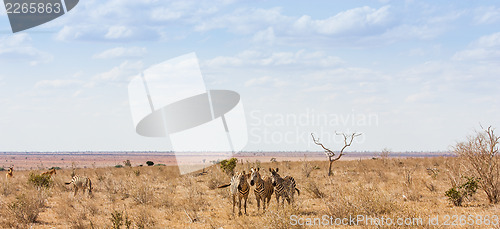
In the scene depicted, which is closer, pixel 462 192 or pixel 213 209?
pixel 462 192

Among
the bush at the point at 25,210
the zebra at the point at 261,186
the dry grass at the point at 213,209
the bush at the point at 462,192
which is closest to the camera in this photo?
the dry grass at the point at 213,209

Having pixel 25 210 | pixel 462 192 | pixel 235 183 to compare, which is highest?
pixel 235 183

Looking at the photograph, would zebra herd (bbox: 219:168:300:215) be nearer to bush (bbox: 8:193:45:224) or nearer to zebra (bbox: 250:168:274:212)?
zebra (bbox: 250:168:274:212)

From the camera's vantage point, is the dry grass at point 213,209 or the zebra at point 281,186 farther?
the zebra at point 281,186

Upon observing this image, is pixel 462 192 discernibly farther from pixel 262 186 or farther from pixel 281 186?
pixel 262 186

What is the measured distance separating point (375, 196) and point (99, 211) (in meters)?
10.8

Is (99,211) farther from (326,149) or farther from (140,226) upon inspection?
(326,149)

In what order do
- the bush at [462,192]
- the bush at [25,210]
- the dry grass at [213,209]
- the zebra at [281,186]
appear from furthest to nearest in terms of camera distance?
the bush at [462,192]
the bush at [25,210]
the zebra at [281,186]
the dry grass at [213,209]

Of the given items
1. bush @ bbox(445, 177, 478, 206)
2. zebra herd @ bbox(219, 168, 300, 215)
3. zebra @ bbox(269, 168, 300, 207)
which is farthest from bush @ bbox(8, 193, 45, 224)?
bush @ bbox(445, 177, 478, 206)

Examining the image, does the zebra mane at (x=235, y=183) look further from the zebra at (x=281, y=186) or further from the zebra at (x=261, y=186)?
the zebra at (x=281, y=186)

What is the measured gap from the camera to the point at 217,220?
14.6m

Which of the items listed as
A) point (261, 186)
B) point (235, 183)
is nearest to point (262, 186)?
point (261, 186)

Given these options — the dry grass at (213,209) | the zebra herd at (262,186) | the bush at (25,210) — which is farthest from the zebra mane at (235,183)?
the bush at (25,210)

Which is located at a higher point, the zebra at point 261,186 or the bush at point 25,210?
the zebra at point 261,186
